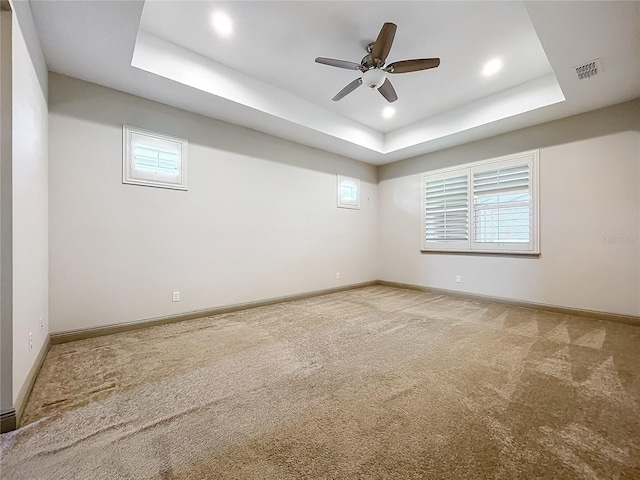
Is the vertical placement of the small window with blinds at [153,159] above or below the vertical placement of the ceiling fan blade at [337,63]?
below

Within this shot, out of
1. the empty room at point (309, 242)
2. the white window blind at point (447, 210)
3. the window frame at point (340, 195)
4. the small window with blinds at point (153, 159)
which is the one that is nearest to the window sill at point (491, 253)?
the empty room at point (309, 242)

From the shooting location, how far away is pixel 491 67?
3371 millimetres

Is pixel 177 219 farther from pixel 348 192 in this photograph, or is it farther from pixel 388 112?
pixel 388 112

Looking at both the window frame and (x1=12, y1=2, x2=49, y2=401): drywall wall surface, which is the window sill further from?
(x1=12, y1=2, x2=49, y2=401): drywall wall surface

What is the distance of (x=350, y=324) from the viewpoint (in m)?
3.50

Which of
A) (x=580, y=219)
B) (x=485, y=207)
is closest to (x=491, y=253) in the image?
(x=485, y=207)

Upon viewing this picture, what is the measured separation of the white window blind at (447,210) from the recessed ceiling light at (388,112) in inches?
65.2

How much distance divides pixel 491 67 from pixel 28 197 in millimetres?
4916

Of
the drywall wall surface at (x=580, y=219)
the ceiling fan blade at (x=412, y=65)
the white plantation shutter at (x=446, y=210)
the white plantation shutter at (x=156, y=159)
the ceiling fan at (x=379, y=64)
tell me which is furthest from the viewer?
the white plantation shutter at (x=446, y=210)

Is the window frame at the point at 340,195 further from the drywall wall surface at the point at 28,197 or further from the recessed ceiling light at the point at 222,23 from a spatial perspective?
the drywall wall surface at the point at 28,197

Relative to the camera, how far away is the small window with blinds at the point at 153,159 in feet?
10.6

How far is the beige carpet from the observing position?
131cm

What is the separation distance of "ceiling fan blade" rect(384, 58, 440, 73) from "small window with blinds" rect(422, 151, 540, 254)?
271 centimetres

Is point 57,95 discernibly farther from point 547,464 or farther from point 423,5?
point 547,464
